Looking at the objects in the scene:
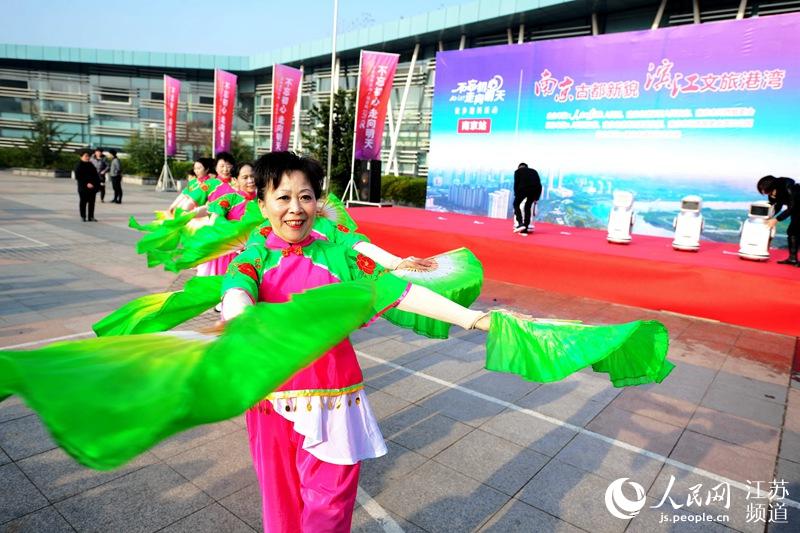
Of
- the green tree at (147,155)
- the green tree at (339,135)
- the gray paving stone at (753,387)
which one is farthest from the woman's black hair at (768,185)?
the green tree at (147,155)

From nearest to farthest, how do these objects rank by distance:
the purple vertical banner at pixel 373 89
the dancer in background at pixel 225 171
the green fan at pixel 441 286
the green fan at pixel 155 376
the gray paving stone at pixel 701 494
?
1. the green fan at pixel 155 376
2. the green fan at pixel 441 286
3. the gray paving stone at pixel 701 494
4. the dancer in background at pixel 225 171
5. the purple vertical banner at pixel 373 89

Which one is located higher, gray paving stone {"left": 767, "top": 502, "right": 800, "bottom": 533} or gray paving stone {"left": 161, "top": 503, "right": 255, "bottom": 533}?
gray paving stone {"left": 767, "top": 502, "right": 800, "bottom": 533}

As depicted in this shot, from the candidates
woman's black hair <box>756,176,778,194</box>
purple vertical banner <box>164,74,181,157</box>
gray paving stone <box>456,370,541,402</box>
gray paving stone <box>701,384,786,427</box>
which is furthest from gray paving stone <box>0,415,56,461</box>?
purple vertical banner <box>164,74,181,157</box>

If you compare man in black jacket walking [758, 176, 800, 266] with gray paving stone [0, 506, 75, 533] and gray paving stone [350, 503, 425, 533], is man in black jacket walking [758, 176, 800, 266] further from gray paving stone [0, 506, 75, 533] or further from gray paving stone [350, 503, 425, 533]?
gray paving stone [0, 506, 75, 533]

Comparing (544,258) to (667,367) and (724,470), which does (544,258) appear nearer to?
(724,470)

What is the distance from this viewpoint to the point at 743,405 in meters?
4.51

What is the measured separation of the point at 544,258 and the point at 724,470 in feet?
18.5

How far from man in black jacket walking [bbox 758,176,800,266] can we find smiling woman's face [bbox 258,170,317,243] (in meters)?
8.46

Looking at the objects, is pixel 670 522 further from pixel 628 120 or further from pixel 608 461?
pixel 628 120

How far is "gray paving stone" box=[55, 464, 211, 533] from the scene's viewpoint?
2555mm

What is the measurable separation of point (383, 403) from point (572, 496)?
1.65 meters

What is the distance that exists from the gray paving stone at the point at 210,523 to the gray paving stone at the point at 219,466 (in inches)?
5.7

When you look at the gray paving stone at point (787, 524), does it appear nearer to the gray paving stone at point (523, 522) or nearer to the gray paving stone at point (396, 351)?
the gray paving stone at point (523, 522)

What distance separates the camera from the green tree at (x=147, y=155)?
33062 mm
